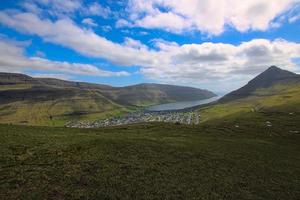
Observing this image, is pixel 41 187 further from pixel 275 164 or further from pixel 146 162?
pixel 275 164

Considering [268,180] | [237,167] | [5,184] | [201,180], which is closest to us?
[5,184]

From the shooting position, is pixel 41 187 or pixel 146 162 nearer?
pixel 41 187

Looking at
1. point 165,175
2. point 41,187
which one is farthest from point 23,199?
point 165,175

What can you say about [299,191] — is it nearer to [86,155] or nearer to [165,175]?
[165,175]

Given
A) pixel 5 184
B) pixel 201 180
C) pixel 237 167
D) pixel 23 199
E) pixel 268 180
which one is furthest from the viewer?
pixel 237 167

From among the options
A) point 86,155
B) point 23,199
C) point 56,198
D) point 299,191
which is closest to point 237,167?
point 299,191

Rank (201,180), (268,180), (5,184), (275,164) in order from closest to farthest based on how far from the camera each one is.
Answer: (5,184), (201,180), (268,180), (275,164)

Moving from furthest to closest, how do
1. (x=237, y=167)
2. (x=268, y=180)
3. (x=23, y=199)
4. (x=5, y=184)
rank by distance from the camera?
(x=237, y=167) < (x=268, y=180) < (x=5, y=184) < (x=23, y=199)

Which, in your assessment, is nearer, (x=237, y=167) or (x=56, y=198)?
(x=56, y=198)

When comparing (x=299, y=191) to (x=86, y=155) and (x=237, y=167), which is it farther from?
(x=86, y=155)
